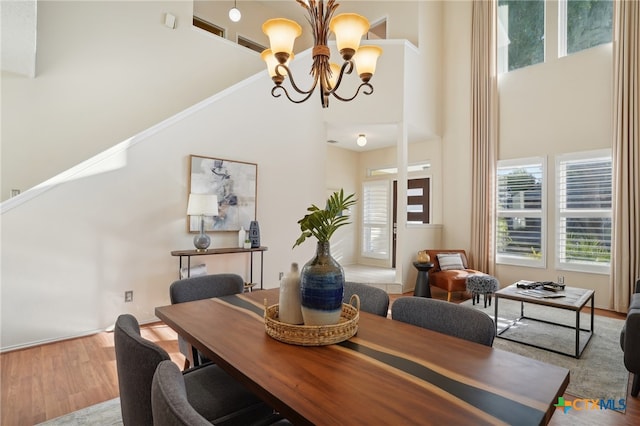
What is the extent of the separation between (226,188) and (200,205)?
25.4 inches

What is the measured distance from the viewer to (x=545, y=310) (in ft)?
14.6

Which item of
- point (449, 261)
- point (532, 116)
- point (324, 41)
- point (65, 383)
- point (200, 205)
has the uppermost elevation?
point (532, 116)

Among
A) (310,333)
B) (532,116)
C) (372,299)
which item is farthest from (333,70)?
(532,116)

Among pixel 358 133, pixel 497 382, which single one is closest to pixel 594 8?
pixel 358 133

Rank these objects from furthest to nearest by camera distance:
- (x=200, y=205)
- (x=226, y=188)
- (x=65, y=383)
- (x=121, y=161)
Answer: (x=226, y=188) < (x=200, y=205) < (x=121, y=161) < (x=65, y=383)

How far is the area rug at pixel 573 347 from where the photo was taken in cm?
243

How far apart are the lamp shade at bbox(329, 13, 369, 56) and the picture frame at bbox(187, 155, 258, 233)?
253cm

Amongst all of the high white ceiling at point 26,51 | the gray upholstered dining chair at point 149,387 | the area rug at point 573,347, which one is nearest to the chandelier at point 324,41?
the high white ceiling at point 26,51

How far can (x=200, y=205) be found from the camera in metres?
3.83

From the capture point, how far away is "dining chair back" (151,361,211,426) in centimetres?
65

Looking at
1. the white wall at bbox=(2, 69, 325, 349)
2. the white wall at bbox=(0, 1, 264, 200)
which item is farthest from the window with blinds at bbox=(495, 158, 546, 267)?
the white wall at bbox=(0, 1, 264, 200)

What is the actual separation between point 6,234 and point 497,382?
3.95 meters

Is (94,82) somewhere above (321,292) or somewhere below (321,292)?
above

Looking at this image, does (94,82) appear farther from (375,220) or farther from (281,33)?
(375,220)
